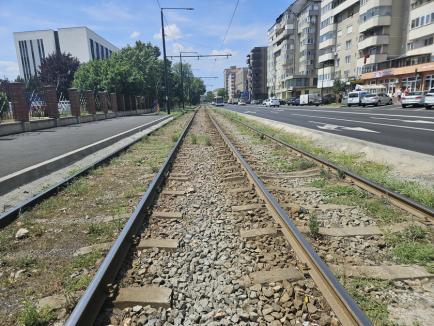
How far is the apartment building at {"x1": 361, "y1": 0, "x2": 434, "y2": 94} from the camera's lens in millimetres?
46628

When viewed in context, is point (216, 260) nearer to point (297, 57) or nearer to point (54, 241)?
point (54, 241)

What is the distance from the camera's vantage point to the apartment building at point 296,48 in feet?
301

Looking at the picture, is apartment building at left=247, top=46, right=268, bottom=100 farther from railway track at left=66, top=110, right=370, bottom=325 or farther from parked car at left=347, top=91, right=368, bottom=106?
railway track at left=66, top=110, right=370, bottom=325

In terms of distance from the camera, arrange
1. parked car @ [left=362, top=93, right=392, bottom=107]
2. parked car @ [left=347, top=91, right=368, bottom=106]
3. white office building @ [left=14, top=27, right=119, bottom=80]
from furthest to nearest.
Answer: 1. white office building @ [left=14, top=27, right=119, bottom=80]
2. parked car @ [left=347, top=91, right=368, bottom=106]
3. parked car @ [left=362, top=93, right=392, bottom=107]

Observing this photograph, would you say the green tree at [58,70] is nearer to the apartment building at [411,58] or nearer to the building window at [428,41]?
the apartment building at [411,58]

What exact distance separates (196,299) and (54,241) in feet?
7.45

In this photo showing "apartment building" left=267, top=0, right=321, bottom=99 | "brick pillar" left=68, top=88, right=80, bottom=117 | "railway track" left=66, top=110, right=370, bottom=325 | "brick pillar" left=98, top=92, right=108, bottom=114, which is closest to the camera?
"railway track" left=66, top=110, right=370, bottom=325

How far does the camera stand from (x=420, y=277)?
316 centimetres

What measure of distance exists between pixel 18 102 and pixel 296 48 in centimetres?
9727

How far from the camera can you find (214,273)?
3.35 meters

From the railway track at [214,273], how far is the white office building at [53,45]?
297ft

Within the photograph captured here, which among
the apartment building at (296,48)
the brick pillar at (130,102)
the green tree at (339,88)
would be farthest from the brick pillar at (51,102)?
the apartment building at (296,48)

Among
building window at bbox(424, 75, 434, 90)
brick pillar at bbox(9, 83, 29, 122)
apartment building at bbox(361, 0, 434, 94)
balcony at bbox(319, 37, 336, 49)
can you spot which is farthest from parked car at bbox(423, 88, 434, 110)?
balcony at bbox(319, 37, 336, 49)

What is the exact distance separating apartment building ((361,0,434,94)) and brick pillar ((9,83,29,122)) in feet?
156
